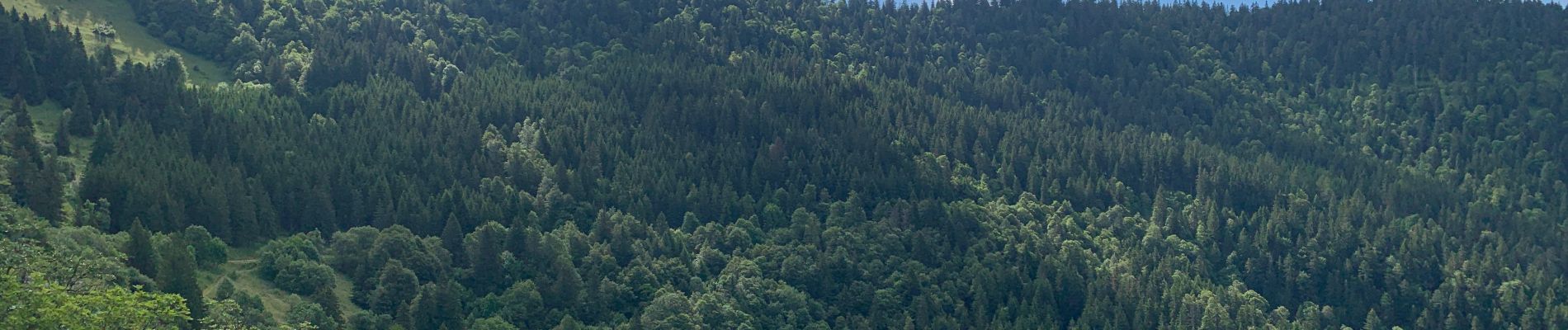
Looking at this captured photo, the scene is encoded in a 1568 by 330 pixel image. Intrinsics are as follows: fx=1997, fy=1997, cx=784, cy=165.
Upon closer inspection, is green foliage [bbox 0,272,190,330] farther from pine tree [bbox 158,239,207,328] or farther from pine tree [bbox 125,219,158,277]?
pine tree [bbox 125,219,158,277]

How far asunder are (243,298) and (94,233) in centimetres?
1792

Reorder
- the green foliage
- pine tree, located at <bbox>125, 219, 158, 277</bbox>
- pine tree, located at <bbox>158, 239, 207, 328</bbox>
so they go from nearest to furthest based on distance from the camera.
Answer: the green foliage, pine tree, located at <bbox>158, 239, 207, 328</bbox>, pine tree, located at <bbox>125, 219, 158, 277</bbox>

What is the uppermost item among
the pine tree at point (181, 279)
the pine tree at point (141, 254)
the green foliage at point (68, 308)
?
the green foliage at point (68, 308)

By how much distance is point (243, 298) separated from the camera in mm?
188250

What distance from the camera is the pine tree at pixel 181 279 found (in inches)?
6747

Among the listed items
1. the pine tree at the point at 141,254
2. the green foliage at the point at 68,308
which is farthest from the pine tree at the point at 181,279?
the green foliage at the point at 68,308

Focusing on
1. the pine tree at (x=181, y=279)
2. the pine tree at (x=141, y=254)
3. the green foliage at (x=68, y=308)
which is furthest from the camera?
the pine tree at (x=141, y=254)

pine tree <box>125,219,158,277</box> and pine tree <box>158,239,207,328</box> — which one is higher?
pine tree <box>158,239,207,328</box>

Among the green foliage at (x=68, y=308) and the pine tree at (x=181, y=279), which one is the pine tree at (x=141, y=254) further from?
the green foliage at (x=68, y=308)

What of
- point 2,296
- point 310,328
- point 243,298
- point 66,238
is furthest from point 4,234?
point 2,296

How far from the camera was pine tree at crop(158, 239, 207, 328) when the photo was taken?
6747 inches

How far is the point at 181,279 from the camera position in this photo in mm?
177125

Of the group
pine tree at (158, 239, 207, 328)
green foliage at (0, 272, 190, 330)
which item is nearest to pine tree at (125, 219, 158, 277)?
pine tree at (158, 239, 207, 328)

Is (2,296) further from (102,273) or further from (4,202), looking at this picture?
(4,202)
